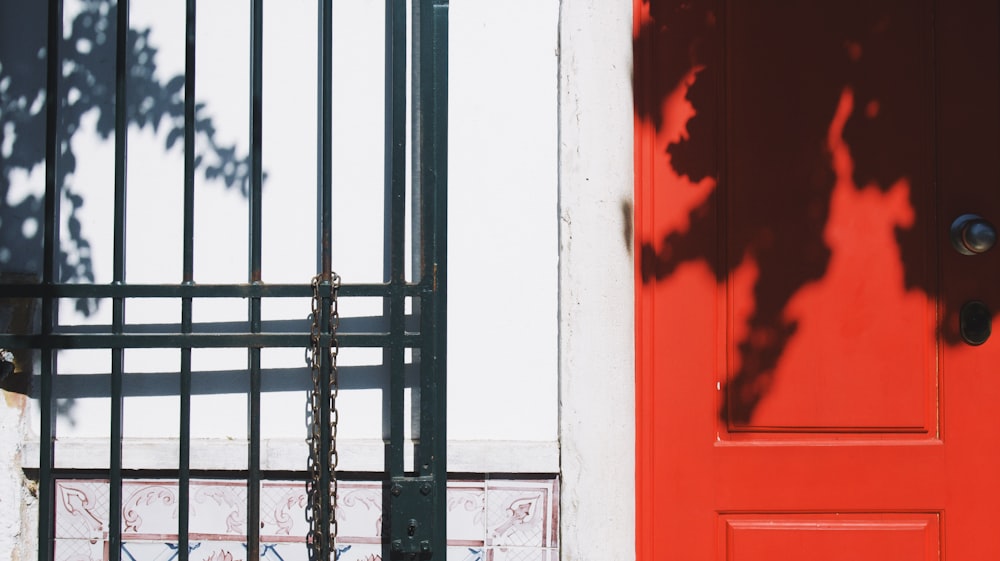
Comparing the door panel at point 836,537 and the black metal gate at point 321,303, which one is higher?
the black metal gate at point 321,303

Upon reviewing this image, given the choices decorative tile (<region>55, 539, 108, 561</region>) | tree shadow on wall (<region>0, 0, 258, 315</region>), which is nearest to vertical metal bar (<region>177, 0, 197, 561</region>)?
tree shadow on wall (<region>0, 0, 258, 315</region>)

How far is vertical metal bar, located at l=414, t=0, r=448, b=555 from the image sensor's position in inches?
86.1

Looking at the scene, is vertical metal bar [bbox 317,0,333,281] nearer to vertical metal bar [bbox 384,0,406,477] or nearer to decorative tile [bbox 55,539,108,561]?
vertical metal bar [bbox 384,0,406,477]

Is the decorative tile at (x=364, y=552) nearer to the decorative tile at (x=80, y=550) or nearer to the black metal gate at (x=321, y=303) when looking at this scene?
the black metal gate at (x=321, y=303)

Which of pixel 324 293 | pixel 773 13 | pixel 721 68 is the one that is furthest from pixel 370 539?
pixel 773 13

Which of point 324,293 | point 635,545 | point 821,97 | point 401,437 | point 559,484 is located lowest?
point 635,545

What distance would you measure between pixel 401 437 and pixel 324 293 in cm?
45

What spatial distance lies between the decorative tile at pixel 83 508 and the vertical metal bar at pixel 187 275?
0.26m

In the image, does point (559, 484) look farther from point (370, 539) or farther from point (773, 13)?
point (773, 13)

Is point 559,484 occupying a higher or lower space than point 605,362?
lower

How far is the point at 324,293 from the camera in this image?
2188 millimetres

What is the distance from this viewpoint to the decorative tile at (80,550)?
230 cm

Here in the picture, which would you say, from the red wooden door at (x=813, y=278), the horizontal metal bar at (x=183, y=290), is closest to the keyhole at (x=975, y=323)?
the red wooden door at (x=813, y=278)

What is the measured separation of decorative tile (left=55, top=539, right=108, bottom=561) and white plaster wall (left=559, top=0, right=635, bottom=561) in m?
1.33
